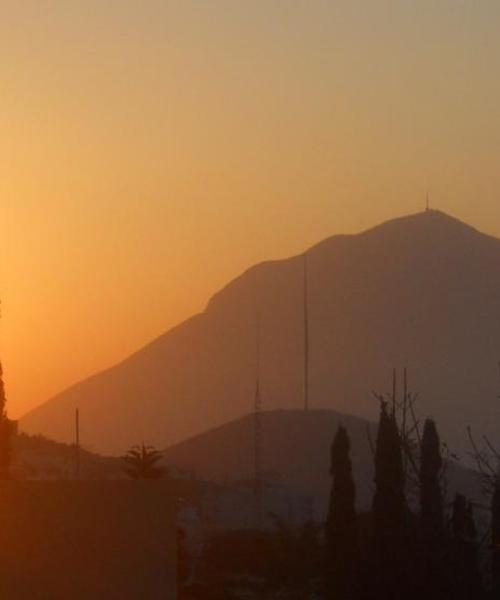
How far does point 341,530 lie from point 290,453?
48.2 meters

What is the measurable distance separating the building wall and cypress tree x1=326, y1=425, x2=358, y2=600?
11067 millimetres

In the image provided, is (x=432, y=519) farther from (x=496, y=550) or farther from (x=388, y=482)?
(x=496, y=550)

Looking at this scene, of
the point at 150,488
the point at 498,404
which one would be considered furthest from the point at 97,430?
the point at 150,488

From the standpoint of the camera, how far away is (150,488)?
2070cm

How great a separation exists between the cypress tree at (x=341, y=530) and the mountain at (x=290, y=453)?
3468 centimetres

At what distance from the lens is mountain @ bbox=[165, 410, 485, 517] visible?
74062 mm

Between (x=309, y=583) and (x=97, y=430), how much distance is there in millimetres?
150257

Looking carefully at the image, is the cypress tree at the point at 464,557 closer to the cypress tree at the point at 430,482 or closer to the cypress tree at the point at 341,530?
the cypress tree at the point at 430,482

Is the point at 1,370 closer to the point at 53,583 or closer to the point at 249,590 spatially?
the point at 249,590

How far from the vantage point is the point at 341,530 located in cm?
3356

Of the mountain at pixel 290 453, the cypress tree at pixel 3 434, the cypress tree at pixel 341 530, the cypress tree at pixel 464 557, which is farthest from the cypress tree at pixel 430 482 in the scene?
the mountain at pixel 290 453

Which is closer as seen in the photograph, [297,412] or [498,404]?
[297,412]

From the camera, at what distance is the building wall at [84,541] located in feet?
65.8

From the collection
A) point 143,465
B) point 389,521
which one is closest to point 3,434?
point 143,465
